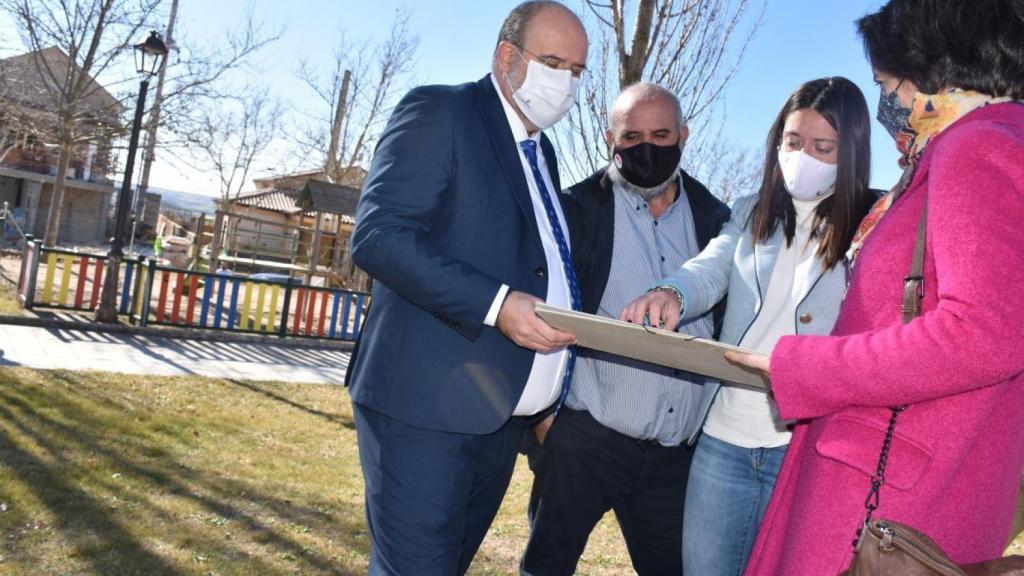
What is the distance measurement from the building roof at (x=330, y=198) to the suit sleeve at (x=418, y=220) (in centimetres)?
1738

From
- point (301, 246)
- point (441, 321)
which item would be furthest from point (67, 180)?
point (441, 321)

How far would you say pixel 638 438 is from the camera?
295cm

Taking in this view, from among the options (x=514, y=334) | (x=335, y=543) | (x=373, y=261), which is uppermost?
(x=373, y=261)

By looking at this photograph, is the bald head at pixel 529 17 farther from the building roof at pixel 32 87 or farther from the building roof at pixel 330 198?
the building roof at pixel 330 198

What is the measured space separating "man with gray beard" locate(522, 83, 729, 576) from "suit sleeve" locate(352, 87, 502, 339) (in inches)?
A: 33.5

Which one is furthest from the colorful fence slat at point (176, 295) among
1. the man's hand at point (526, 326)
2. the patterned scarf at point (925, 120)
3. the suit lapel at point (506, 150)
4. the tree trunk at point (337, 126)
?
the tree trunk at point (337, 126)

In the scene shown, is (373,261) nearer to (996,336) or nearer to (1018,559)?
(996,336)

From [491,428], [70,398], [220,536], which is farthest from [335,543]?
[70,398]

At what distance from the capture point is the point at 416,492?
2.27 m

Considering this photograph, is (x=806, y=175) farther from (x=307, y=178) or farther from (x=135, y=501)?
(x=307, y=178)

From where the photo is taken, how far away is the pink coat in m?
1.41

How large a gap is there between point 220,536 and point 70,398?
12.0ft

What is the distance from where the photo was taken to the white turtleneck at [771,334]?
2.56 metres

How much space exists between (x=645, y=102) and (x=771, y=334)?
117 cm
